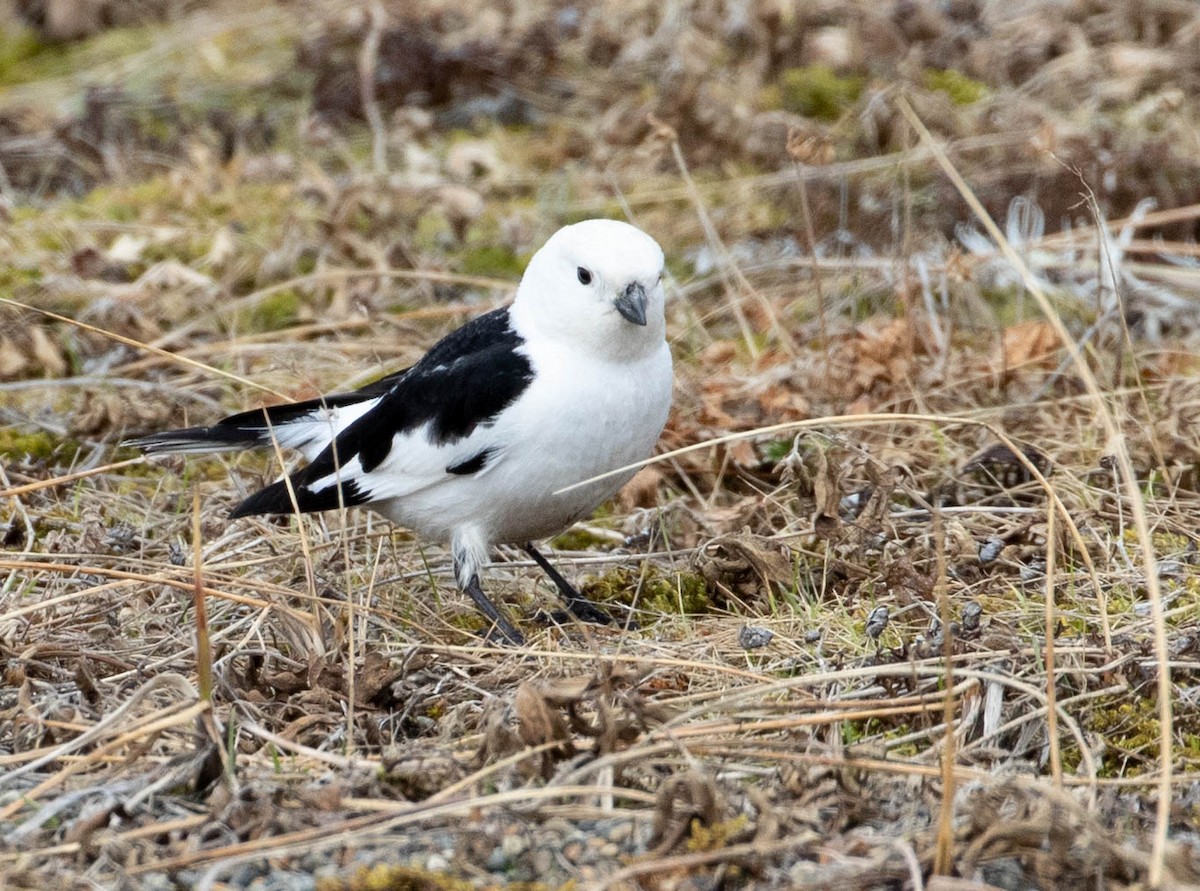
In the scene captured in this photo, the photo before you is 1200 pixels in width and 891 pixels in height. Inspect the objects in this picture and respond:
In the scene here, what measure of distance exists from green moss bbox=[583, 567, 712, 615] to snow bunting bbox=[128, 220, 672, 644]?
4.9 inches

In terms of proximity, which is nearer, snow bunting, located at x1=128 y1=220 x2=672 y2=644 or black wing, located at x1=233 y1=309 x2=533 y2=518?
snow bunting, located at x1=128 y1=220 x2=672 y2=644

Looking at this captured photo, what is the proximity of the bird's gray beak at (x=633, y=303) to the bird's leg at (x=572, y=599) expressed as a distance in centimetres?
86

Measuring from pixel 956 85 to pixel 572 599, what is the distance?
471 centimetres

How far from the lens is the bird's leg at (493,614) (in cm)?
406

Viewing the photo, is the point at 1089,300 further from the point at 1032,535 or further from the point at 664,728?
the point at 664,728

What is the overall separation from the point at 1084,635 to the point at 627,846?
139cm

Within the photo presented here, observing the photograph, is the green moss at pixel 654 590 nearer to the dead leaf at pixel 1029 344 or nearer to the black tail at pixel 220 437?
the black tail at pixel 220 437

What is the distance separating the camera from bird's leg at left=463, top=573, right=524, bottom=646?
4.06m

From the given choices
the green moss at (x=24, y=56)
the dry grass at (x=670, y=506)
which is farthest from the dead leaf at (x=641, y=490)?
the green moss at (x=24, y=56)

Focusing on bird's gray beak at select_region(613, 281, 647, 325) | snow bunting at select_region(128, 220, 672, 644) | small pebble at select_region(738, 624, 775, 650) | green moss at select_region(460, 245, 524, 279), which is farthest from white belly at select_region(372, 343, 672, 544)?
green moss at select_region(460, 245, 524, 279)

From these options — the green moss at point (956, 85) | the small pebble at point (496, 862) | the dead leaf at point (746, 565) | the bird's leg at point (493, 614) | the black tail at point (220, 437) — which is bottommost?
the bird's leg at point (493, 614)

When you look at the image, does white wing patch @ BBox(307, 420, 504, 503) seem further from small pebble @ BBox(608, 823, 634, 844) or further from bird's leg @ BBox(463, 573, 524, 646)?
small pebble @ BBox(608, 823, 634, 844)

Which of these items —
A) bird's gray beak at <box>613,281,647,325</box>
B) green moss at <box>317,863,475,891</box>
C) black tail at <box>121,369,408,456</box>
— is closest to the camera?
green moss at <box>317,863,475,891</box>

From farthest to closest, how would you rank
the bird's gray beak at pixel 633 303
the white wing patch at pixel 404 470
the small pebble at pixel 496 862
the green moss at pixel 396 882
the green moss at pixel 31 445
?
the green moss at pixel 31 445
the white wing patch at pixel 404 470
the bird's gray beak at pixel 633 303
the small pebble at pixel 496 862
the green moss at pixel 396 882
